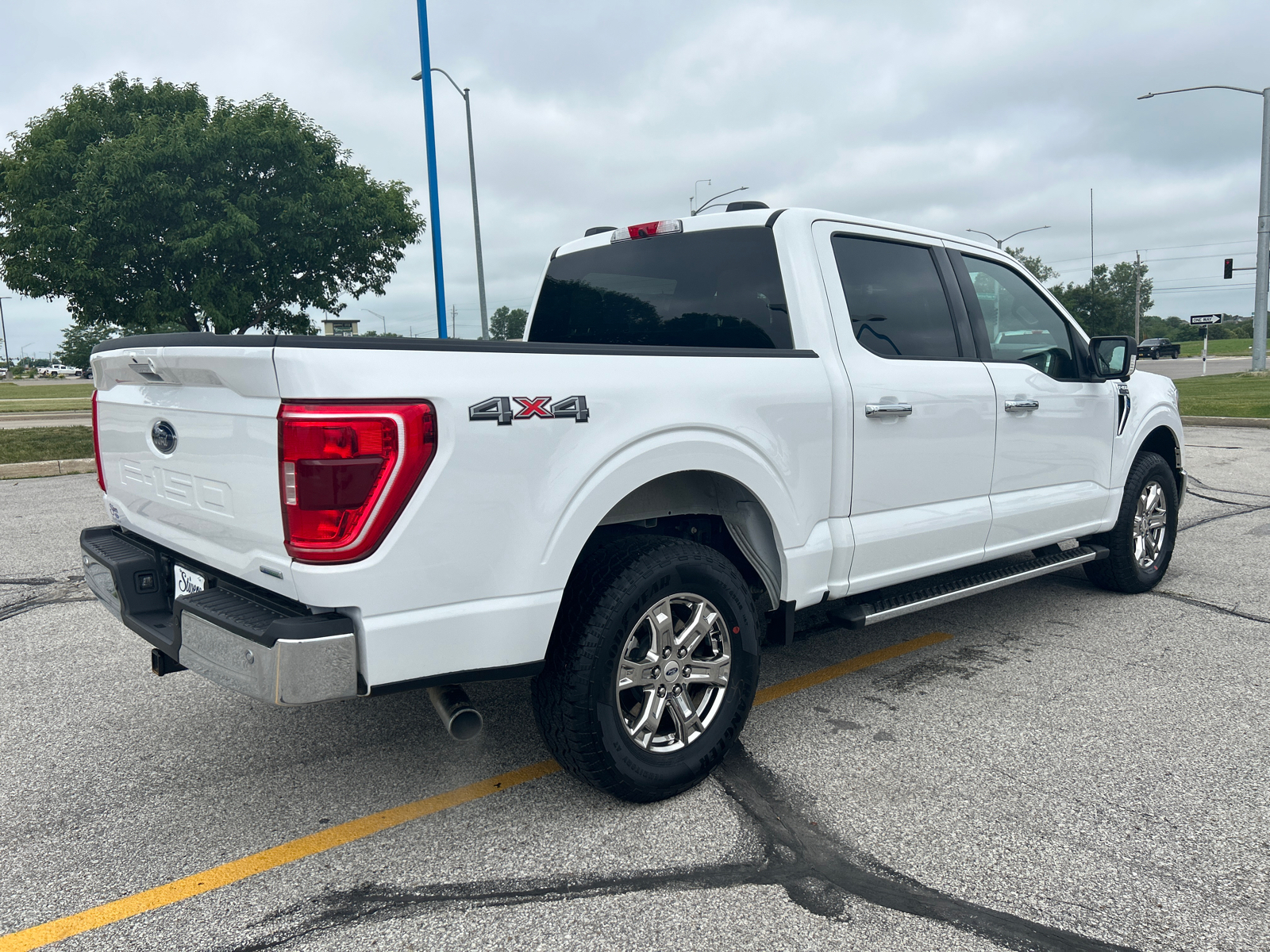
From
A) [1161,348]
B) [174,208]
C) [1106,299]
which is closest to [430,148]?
[174,208]

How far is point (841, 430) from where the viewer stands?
346 centimetres

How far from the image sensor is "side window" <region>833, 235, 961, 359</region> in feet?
12.1

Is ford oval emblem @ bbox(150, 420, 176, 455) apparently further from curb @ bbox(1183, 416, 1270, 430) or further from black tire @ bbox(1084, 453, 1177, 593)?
curb @ bbox(1183, 416, 1270, 430)

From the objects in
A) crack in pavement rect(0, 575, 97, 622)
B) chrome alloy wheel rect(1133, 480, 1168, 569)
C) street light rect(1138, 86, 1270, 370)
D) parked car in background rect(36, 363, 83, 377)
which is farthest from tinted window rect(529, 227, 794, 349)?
parked car in background rect(36, 363, 83, 377)

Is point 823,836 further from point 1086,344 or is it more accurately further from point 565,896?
point 1086,344

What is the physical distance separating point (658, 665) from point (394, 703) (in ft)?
4.76

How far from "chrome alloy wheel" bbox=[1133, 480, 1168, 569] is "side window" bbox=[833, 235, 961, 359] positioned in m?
2.11

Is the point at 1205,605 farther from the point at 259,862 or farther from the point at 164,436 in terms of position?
the point at 164,436

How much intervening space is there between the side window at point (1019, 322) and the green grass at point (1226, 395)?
8.70m

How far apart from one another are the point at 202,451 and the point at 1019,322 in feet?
12.4

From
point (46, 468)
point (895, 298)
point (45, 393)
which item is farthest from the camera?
point (45, 393)

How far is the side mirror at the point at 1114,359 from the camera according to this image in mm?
4750

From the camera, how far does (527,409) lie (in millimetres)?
2551

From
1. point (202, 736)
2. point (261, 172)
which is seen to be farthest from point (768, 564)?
point (261, 172)
